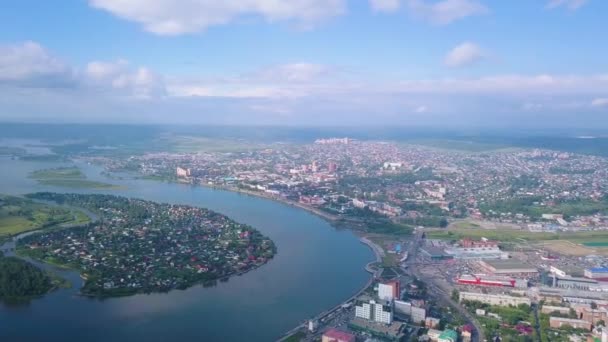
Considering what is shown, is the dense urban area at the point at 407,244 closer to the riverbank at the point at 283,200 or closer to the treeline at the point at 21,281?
the riverbank at the point at 283,200

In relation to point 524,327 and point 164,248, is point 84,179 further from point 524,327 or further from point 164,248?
point 524,327

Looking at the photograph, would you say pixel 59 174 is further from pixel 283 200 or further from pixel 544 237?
pixel 544 237

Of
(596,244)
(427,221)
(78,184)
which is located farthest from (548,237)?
(78,184)

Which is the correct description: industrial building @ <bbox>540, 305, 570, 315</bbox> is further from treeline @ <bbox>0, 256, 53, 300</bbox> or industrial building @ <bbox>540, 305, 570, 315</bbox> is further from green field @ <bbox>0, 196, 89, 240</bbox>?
green field @ <bbox>0, 196, 89, 240</bbox>

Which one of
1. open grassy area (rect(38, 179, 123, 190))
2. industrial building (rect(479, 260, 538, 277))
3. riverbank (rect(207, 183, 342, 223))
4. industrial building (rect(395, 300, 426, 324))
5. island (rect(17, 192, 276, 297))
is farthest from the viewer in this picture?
open grassy area (rect(38, 179, 123, 190))

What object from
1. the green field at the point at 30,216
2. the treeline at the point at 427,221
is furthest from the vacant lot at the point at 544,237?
the green field at the point at 30,216

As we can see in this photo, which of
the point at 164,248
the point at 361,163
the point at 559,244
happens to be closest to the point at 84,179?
the point at 164,248

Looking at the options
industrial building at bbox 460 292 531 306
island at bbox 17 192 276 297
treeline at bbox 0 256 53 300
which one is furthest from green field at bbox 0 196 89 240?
industrial building at bbox 460 292 531 306
